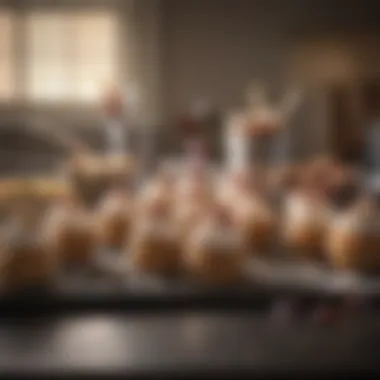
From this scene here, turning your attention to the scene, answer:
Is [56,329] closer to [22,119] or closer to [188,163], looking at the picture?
[188,163]

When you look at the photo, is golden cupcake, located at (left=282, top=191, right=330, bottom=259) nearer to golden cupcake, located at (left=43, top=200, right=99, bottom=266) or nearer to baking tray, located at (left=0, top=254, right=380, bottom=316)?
baking tray, located at (left=0, top=254, right=380, bottom=316)

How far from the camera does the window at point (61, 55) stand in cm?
135

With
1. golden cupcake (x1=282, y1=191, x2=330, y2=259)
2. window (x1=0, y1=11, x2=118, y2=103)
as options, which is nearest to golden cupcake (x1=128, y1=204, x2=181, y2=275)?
golden cupcake (x1=282, y1=191, x2=330, y2=259)

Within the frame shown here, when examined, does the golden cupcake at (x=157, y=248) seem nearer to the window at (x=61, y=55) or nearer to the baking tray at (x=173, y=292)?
the baking tray at (x=173, y=292)

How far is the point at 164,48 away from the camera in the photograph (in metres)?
1.33

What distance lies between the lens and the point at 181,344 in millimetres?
708

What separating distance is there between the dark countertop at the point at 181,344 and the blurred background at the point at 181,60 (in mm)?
485

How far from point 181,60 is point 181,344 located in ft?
2.24

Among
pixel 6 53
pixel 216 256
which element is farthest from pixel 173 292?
pixel 6 53

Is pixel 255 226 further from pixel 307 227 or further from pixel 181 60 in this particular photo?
pixel 181 60

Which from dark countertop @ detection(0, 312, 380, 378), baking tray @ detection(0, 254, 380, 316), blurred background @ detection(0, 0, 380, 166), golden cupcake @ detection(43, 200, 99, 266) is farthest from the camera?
blurred background @ detection(0, 0, 380, 166)

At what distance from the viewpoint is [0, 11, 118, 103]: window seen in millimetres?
1352

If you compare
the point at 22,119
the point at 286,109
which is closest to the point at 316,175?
the point at 286,109

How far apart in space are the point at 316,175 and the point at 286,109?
13 centimetres
